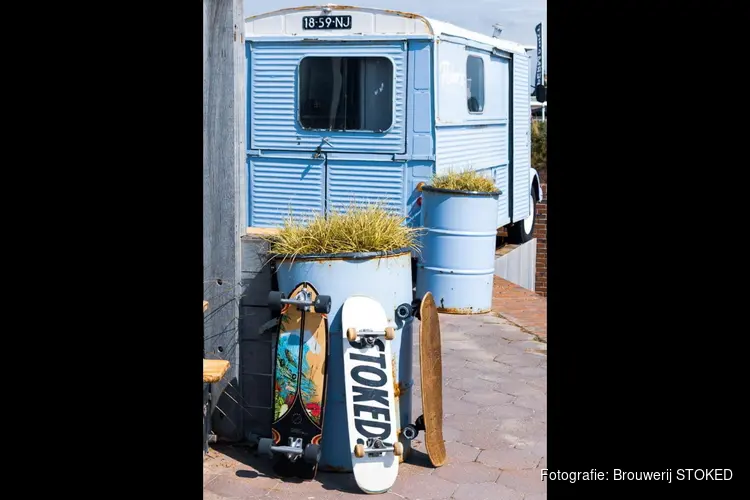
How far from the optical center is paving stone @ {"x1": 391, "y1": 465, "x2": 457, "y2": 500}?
15.3 ft

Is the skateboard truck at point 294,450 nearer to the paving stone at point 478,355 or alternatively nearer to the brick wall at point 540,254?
the paving stone at point 478,355

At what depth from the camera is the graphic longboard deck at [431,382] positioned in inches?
194

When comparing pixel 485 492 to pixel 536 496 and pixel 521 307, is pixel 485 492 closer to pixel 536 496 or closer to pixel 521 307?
pixel 536 496

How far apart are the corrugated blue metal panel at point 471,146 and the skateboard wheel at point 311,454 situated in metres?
5.02

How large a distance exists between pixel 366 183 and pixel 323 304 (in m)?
5.00

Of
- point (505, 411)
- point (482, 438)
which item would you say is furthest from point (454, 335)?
point (482, 438)

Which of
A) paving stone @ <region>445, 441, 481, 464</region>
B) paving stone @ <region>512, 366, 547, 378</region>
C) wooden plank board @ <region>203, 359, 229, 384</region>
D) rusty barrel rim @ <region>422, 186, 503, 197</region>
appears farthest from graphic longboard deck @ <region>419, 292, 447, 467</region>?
rusty barrel rim @ <region>422, 186, 503, 197</region>

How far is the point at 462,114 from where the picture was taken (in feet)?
33.4

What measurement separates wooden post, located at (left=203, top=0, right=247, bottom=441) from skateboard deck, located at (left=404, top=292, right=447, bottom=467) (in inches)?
38.7

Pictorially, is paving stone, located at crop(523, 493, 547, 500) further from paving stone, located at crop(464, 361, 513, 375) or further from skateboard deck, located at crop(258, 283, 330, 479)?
paving stone, located at crop(464, 361, 513, 375)

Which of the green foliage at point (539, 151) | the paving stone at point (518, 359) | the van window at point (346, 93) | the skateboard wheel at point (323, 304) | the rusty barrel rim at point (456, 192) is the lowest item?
the paving stone at point (518, 359)

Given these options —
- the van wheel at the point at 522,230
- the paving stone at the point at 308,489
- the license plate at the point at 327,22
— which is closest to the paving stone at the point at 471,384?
the paving stone at the point at 308,489

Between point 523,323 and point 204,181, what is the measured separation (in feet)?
13.1

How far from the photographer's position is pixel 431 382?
499cm
